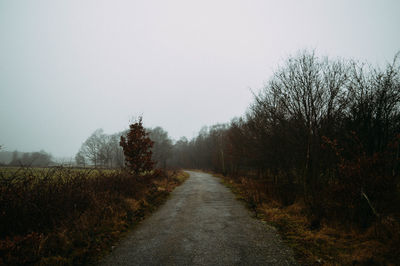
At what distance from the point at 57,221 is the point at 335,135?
1010 cm

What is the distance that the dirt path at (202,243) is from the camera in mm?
3958

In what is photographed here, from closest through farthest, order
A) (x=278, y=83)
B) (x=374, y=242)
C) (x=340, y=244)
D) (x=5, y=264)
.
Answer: (x=5, y=264), (x=374, y=242), (x=340, y=244), (x=278, y=83)

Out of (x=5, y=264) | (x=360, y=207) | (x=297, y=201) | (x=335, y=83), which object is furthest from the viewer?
(x=297, y=201)

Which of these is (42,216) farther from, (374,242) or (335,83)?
(335,83)

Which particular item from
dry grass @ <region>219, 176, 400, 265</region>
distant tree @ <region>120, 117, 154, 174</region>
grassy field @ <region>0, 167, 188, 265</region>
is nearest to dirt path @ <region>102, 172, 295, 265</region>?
dry grass @ <region>219, 176, 400, 265</region>

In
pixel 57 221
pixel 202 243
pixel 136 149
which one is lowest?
pixel 202 243

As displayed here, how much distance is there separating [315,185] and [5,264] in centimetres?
955

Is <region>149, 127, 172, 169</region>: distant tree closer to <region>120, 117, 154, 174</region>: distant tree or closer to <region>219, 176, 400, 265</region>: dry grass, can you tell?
<region>120, 117, 154, 174</region>: distant tree

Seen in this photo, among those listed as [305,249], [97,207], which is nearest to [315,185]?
[305,249]

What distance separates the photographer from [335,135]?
24.1ft

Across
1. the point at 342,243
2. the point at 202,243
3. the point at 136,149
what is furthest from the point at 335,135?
the point at 136,149

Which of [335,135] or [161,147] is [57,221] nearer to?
[335,135]

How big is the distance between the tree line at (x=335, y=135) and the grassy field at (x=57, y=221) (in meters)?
6.63

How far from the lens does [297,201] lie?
8352 mm
